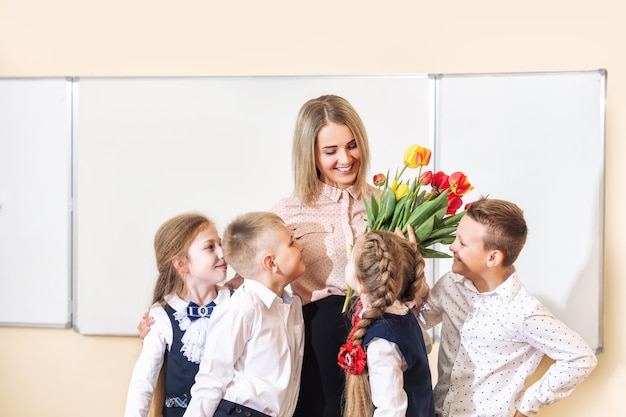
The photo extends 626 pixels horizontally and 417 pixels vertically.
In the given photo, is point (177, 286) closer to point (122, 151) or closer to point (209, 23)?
point (122, 151)

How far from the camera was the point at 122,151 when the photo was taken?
3404mm

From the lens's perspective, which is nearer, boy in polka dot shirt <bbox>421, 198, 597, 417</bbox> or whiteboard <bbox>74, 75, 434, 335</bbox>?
boy in polka dot shirt <bbox>421, 198, 597, 417</bbox>

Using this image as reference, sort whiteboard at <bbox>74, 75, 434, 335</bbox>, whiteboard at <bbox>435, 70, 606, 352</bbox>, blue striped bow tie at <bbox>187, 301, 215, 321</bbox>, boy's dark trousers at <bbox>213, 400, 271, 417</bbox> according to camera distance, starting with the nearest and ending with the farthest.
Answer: boy's dark trousers at <bbox>213, 400, 271, 417</bbox> → blue striped bow tie at <bbox>187, 301, 215, 321</bbox> → whiteboard at <bbox>435, 70, 606, 352</bbox> → whiteboard at <bbox>74, 75, 434, 335</bbox>

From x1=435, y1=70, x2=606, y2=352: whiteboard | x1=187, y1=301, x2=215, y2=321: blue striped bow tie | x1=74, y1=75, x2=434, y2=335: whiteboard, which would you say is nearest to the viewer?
x1=187, y1=301, x2=215, y2=321: blue striped bow tie

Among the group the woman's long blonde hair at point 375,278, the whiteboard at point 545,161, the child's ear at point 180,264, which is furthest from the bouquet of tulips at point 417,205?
the whiteboard at point 545,161

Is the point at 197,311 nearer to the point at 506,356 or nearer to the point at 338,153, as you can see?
the point at 338,153

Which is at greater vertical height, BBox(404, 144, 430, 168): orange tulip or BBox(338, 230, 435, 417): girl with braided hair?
BBox(404, 144, 430, 168): orange tulip

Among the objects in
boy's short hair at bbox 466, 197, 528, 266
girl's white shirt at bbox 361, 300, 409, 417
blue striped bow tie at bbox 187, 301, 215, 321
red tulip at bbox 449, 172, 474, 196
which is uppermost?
red tulip at bbox 449, 172, 474, 196

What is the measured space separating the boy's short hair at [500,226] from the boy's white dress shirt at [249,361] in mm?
581

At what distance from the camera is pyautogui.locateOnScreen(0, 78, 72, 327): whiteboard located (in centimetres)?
346

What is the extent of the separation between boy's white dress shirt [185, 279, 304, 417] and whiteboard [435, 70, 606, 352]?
4.29 ft

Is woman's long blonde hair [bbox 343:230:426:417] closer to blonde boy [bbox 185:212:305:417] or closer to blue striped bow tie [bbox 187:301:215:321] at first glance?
blonde boy [bbox 185:212:305:417]

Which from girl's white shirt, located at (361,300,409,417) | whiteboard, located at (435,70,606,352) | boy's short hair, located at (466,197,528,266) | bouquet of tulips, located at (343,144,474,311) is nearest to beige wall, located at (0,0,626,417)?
whiteboard, located at (435,70,606,352)

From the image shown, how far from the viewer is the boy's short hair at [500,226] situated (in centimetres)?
212
